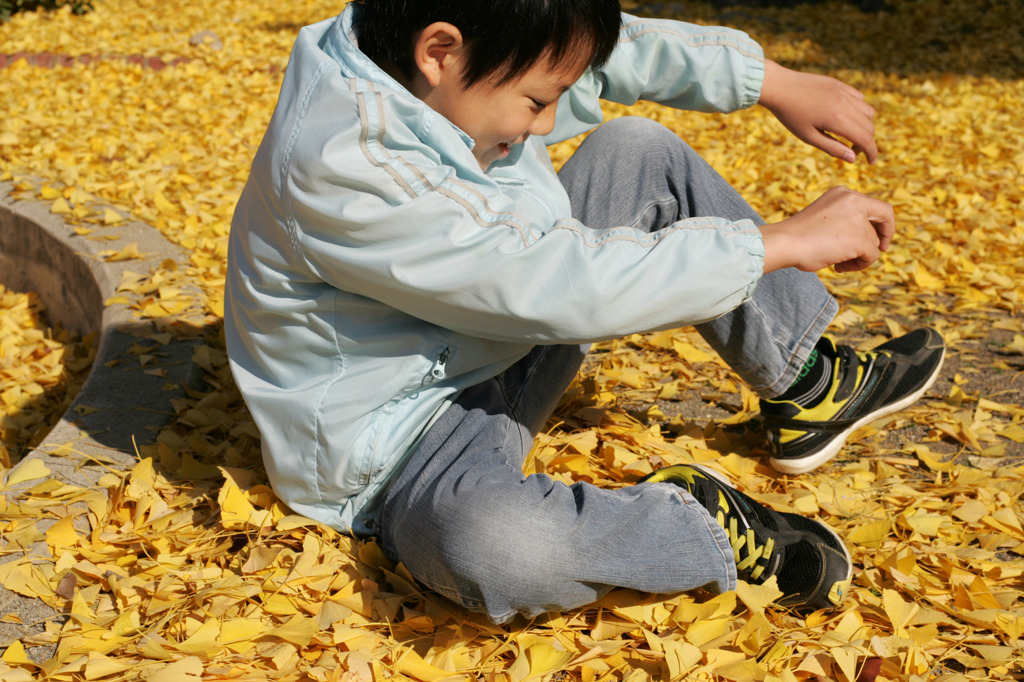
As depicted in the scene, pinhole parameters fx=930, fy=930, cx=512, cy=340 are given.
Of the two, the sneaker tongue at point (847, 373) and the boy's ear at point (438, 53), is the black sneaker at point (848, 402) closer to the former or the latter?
the sneaker tongue at point (847, 373)

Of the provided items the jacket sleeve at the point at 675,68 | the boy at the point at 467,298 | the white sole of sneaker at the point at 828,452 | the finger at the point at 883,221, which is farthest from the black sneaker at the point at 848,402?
the jacket sleeve at the point at 675,68

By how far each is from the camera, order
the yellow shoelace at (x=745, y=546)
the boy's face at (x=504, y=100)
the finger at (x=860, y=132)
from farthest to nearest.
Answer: the finger at (x=860, y=132), the yellow shoelace at (x=745, y=546), the boy's face at (x=504, y=100)

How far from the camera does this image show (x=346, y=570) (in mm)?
1624

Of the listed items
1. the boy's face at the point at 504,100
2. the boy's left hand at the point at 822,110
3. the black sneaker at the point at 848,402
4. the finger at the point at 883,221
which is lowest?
the black sneaker at the point at 848,402

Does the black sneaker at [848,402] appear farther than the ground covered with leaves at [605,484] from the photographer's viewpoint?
Yes

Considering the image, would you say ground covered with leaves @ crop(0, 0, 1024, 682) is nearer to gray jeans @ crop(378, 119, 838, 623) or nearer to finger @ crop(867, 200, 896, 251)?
gray jeans @ crop(378, 119, 838, 623)

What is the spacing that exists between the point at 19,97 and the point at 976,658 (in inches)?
210

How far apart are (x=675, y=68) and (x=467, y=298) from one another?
90 cm

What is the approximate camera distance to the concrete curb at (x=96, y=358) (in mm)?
1849

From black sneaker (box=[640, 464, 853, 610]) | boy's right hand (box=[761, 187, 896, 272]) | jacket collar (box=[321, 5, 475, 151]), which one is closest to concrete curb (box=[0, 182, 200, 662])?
jacket collar (box=[321, 5, 475, 151])

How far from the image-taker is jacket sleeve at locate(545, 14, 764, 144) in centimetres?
193

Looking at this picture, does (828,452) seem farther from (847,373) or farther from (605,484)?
(605,484)

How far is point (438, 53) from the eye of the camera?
1.43 meters

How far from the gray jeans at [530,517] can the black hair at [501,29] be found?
50 cm
